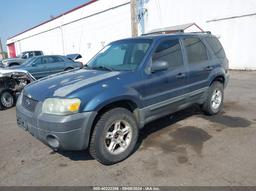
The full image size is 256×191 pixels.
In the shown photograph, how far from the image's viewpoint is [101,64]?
4559 mm

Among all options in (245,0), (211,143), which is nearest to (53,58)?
(211,143)

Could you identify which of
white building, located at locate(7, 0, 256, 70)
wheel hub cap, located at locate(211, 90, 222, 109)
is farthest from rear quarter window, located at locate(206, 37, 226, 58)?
white building, located at locate(7, 0, 256, 70)

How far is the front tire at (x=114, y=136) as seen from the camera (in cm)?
335

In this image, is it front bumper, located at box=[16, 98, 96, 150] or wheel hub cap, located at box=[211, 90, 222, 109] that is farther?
wheel hub cap, located at box=[211, 90, 222, 109]

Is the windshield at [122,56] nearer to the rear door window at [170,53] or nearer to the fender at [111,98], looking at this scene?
the rear door window at [170,53]

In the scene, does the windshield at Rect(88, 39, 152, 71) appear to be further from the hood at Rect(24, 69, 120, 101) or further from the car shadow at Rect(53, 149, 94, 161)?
the car shadow at Rect(53, 149, 94, 161)

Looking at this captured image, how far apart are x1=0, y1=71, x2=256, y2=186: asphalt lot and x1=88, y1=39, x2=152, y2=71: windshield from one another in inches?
56.1

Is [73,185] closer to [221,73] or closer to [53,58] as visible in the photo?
[221,73]

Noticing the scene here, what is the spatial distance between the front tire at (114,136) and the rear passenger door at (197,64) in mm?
1681

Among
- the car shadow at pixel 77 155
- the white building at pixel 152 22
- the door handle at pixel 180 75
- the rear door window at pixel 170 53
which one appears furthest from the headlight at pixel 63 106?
the white building at pixel 152 22

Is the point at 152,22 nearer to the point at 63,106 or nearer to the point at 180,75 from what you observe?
the point at 180,75

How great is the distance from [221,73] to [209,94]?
23.8 inches

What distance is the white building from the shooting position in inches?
530

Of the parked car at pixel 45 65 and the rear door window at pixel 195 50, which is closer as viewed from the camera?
the rear door window at pixel 195 50
